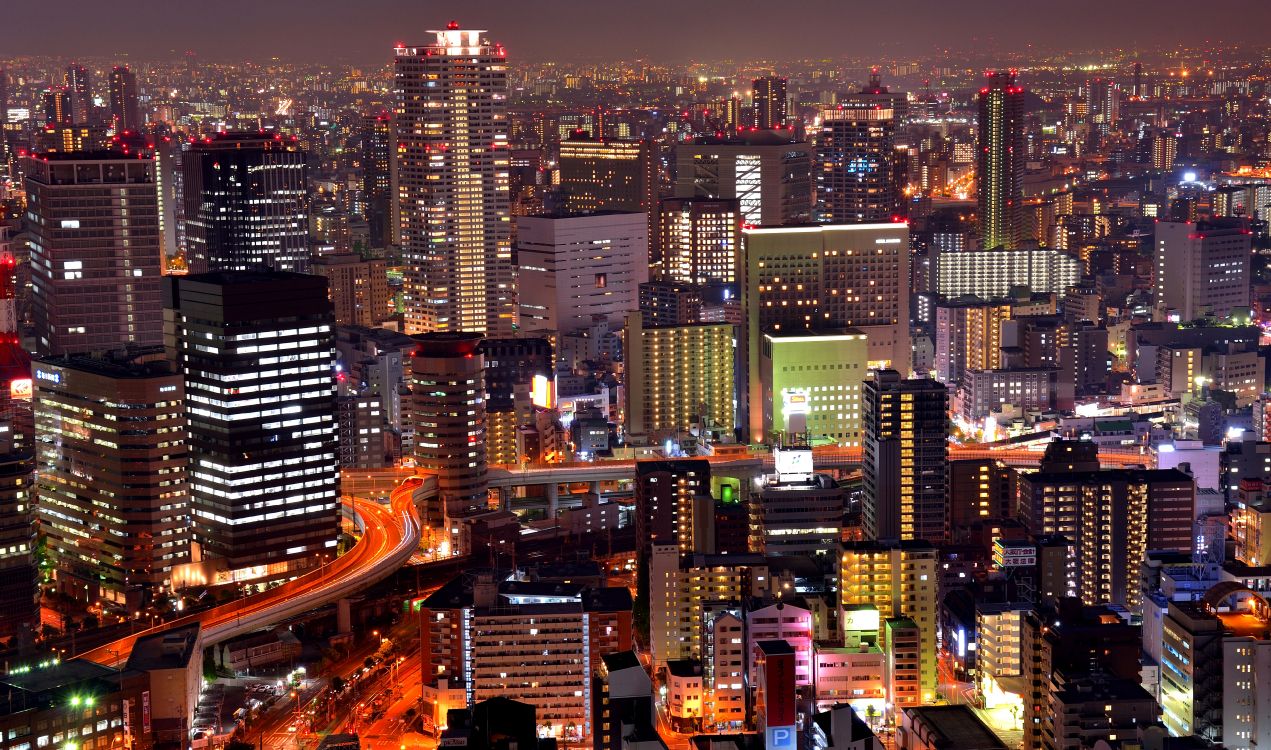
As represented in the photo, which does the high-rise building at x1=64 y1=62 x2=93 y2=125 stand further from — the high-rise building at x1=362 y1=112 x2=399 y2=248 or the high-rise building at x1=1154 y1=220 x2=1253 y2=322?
the high-rise building at x1=1154 y1=220 x2=1253 y2=322

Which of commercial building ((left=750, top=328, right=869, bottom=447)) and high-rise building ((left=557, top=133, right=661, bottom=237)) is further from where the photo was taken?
high-rise building ((left=557, top=133, right=661, bottom=237))

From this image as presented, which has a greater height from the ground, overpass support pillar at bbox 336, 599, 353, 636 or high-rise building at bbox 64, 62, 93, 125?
high-rise building at bbox 64, 62, 93, 125

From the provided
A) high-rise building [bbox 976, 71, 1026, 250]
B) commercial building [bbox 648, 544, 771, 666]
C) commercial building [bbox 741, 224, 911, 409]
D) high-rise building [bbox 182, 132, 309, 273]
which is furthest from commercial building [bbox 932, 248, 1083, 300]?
commercial building [bbox 648, 544, 771, 666]

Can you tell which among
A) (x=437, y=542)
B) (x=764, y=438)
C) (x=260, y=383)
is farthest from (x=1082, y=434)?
(x=260, y=383)

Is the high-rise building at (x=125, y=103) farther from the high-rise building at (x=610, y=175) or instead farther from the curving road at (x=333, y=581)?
the curving road at (x=333, y=581)

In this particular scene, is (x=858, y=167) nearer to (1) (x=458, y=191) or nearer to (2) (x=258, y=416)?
(1) (x=458, y=191)

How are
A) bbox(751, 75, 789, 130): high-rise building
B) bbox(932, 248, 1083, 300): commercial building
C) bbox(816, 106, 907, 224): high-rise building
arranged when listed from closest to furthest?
1. bbox(932, 248, 1083, 300): commercial building
2. bbox(816, 106, 907, 224): high-rise building
3. bbox(751, 75, 789, 130): high-rise building

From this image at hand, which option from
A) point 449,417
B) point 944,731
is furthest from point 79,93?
point 944,731
